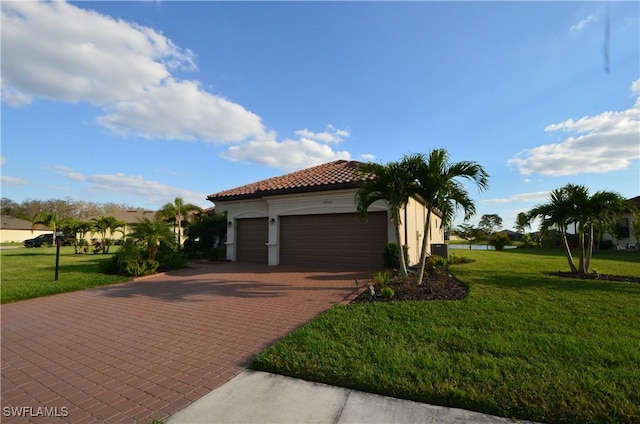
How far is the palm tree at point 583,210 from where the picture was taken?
31.1 ft

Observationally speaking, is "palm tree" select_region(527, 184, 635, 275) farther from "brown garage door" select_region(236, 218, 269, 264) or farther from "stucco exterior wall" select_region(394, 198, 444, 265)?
"brown garage door" select_region(236, 218, 269, 264)

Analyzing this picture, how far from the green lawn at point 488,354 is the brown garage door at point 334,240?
19.2ft

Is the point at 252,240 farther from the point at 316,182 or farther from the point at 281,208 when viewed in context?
the point at 316,182

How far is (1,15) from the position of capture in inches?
268

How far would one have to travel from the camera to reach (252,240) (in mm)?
16156

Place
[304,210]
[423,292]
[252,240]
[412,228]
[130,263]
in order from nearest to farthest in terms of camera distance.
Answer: [423,292] → [130,263] → [304,210] → [412,228] → [252,240]

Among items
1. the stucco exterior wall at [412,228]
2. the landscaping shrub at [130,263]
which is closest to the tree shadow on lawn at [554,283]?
the stucco exterior wall at [412,228]

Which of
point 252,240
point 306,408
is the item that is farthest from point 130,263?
point 306,408

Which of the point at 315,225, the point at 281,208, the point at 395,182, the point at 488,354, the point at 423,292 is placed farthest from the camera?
the point at 281,208

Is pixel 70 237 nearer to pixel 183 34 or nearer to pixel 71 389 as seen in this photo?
pixel 183 34

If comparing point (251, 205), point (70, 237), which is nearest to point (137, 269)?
point (251, 205)

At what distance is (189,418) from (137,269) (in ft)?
35.0

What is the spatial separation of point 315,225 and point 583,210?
9486 mm

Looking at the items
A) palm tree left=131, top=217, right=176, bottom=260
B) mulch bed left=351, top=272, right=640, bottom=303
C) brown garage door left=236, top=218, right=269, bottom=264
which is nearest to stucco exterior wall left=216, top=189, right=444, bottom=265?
brown garage door left=236, top=218, right=269, bottom=264
